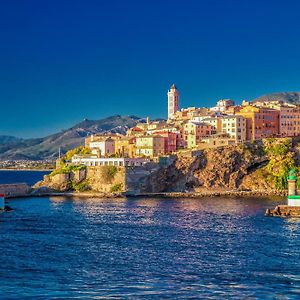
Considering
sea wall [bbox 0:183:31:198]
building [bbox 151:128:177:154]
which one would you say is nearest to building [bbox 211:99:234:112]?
building [bbox 151:128:177:154]

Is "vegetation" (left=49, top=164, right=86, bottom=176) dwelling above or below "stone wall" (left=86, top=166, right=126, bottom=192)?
above

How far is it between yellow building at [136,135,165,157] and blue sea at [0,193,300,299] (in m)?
30.5

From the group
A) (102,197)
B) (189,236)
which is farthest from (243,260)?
(102,197)

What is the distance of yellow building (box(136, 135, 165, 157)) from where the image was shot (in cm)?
8456

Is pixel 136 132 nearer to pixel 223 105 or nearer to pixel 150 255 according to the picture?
pixel 223 105

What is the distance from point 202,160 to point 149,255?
46522mm

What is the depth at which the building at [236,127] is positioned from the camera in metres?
83.7

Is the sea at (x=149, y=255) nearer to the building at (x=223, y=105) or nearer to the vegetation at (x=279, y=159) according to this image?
the vegetation at (x=279, y=159)

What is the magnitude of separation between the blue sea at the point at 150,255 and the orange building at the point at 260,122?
105ft

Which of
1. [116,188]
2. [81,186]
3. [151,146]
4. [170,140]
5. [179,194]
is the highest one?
[170,140]

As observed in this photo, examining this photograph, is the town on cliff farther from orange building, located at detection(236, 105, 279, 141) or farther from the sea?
the sea

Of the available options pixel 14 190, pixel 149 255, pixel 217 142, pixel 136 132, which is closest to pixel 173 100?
pixel 136 132

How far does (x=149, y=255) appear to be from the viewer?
32.0 metres

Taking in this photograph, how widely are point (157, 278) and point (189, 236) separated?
12127mm
